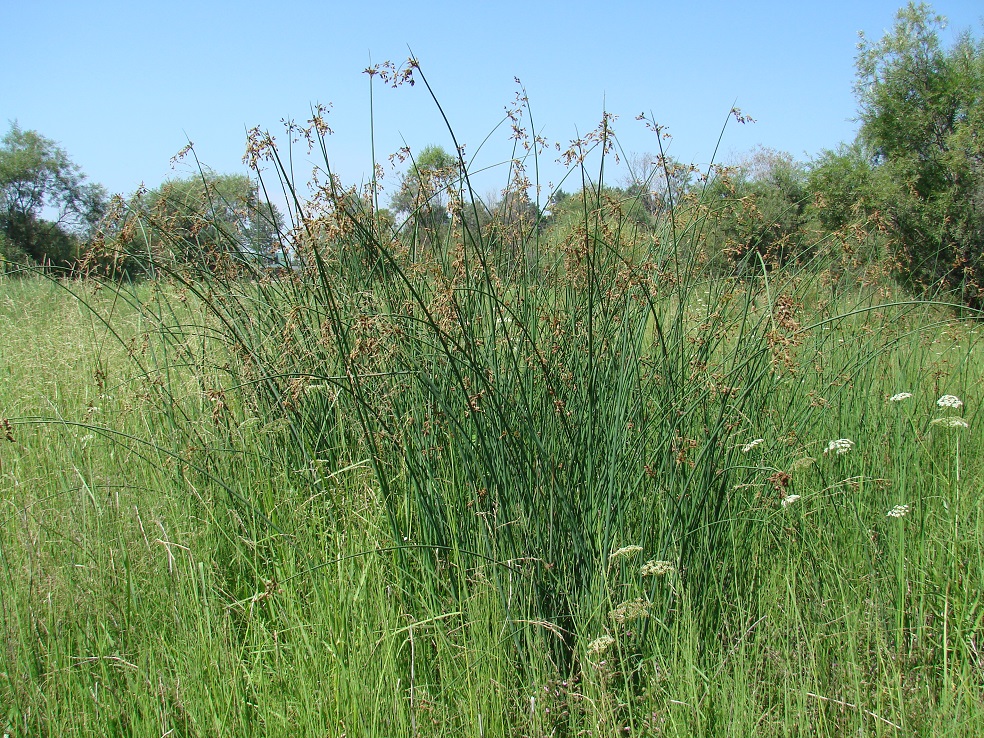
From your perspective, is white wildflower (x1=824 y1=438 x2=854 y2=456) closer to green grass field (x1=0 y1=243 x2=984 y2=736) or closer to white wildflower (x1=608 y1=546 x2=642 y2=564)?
green grass field (x1=0 y1=243 x2=984 y2=736)

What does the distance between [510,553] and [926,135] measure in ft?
35.8

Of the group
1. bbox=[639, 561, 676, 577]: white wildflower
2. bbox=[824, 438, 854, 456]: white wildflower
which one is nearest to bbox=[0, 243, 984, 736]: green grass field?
bbox=[639, 561, 676, 577]: white wildflower

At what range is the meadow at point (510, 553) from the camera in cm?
168

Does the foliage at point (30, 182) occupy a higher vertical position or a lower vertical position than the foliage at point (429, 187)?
higher

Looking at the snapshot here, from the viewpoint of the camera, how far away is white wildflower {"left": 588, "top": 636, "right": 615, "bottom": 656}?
65.3 inches

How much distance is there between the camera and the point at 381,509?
2.31 m

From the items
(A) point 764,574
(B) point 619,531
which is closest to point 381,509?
(B) point 619,531

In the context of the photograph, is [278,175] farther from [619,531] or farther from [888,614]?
[888,614]

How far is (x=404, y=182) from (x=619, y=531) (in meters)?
1.61

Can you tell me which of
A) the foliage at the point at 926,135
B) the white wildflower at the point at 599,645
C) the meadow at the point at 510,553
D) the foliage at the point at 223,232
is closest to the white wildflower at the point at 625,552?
the meadow at the point at 510,553

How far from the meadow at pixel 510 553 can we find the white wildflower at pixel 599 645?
0.03 m

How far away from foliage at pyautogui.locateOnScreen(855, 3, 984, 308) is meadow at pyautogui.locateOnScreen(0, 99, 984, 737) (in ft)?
26.3

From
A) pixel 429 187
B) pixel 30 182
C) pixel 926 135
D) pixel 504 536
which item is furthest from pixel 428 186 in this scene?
pixel 30 182

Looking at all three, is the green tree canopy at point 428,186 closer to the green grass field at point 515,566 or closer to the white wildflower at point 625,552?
the green grass field at point 515,566
